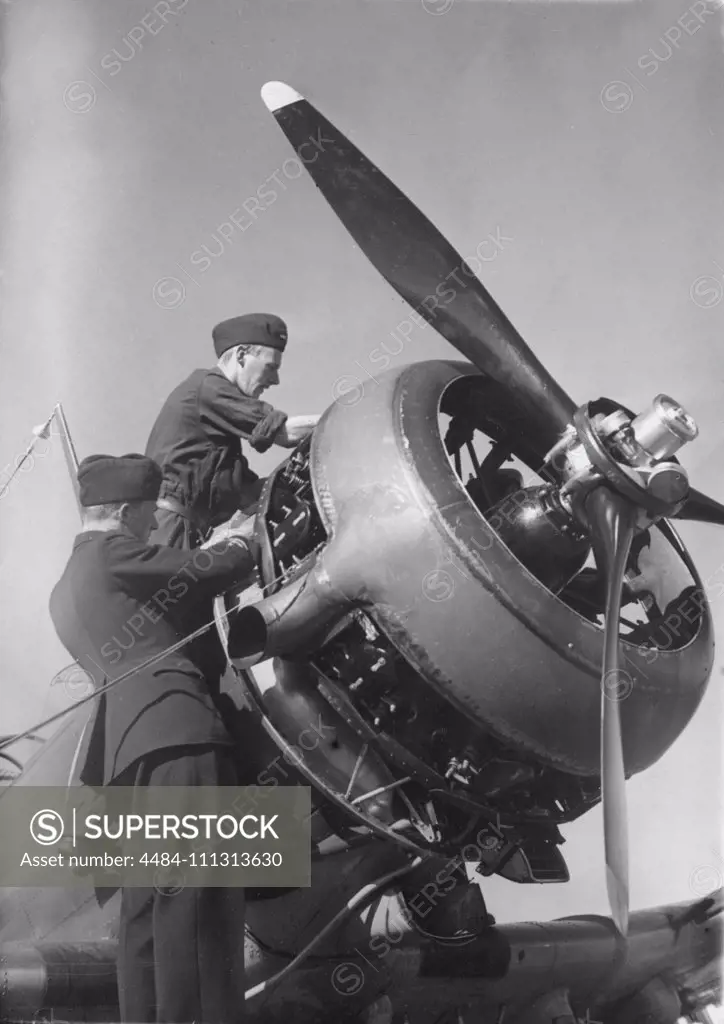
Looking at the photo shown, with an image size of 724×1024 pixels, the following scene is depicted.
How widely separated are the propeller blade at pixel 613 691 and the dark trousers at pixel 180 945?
190cm

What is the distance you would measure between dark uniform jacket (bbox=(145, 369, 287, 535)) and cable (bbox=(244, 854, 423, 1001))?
2.31m

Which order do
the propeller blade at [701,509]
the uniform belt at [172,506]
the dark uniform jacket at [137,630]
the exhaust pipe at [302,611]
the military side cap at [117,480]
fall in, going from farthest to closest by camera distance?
the propeller blade at [701,509] → the uniform belt at [172,506] → the military side cap at [117,480] → the dark uniform jacket at [137,630] → the exhaust pipe at [302,611]

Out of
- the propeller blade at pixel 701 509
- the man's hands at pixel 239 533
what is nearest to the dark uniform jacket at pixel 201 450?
the man's hands at pixel 239 533

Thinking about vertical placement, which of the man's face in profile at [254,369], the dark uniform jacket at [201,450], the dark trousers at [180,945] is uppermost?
the man's face in profile at [254,369]

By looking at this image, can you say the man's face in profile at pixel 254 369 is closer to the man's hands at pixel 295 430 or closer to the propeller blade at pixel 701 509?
the man's hands at pixel 295 430

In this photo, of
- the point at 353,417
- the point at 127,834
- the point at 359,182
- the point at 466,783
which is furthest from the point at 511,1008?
the point at 359,182

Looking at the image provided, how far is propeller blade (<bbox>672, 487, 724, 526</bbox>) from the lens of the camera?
25.1ft

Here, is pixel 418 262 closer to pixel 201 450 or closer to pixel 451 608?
pixel 201 450

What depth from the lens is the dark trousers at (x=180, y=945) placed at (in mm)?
6090

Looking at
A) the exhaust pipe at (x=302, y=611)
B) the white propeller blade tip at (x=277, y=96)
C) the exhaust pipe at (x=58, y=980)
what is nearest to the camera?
the exhaust pipe at (x=302, y=611)

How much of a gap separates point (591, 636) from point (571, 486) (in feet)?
2.47

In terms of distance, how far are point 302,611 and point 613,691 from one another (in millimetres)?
1505

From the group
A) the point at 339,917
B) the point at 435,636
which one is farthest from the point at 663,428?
the point at 339,917

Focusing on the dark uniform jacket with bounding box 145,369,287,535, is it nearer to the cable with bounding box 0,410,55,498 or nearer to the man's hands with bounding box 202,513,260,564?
the man's hands with bounding box 202,513,260,564
